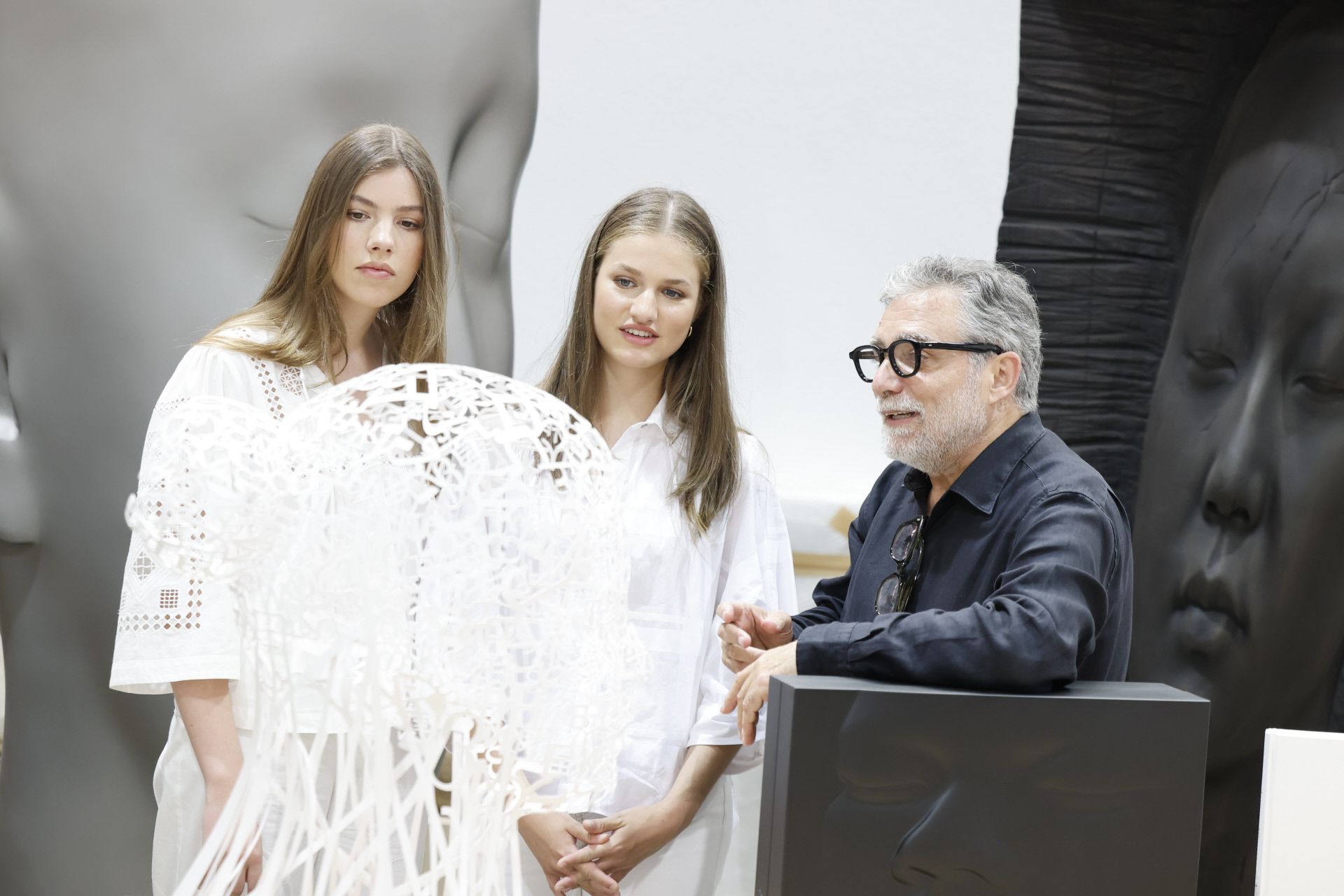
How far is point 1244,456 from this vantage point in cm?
285

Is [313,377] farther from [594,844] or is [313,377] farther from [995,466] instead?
[995,466]

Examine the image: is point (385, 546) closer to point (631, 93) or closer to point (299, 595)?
point (299, 595)

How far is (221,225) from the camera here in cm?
275

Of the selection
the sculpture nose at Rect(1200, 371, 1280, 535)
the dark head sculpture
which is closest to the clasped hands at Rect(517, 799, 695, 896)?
the dark head sculpture

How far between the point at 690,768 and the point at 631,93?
6.00 feet

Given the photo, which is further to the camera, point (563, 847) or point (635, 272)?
point (635, 272)

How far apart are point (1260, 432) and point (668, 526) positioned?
167 cm

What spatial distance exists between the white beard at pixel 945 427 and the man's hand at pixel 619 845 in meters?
0.72

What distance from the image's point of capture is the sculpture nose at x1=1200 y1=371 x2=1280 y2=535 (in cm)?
283

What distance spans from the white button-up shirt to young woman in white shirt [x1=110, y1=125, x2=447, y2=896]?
434 millimetres

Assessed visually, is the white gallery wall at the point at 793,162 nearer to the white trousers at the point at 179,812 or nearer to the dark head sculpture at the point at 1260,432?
the dark head sculpture at the point at 1260,432

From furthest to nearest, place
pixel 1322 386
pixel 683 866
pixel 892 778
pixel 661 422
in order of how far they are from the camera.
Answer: pixel 1322 386 < pixel 661 422 < pixel 683 866 < pixel 892 778

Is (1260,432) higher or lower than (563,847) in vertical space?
higher

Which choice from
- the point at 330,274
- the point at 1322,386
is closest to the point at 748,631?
the point at 330,274
